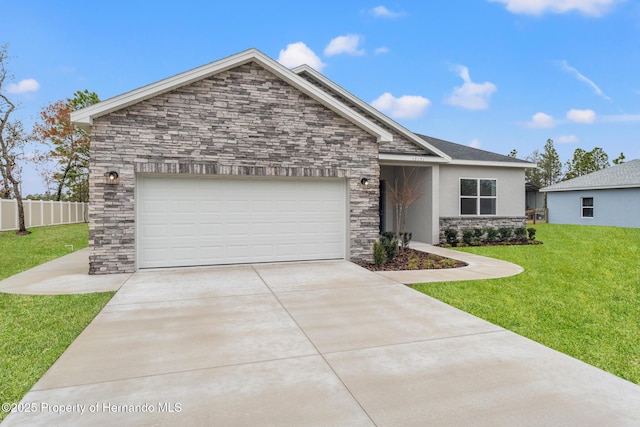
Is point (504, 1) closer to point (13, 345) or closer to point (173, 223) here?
point (173, 223)

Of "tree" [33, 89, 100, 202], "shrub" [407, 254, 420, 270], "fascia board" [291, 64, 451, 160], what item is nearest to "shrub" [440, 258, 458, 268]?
"shrub" [407, 254, 420, 270]

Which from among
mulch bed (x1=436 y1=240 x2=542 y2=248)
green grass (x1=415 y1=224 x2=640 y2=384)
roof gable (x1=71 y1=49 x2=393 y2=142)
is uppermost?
roof gable (x1=71 y1=49 x2=393 y2=142)

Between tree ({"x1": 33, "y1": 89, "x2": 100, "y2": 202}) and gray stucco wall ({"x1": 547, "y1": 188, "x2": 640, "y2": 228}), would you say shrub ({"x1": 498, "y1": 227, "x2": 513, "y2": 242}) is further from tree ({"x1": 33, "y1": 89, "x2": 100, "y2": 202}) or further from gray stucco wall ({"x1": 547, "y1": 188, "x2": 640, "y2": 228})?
tree ({"x1": 33, "y1": 89, "x2": 100, "y2": 202})

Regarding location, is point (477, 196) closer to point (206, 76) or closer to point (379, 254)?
point (379, 254)

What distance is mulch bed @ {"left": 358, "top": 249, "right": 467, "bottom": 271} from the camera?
371 inches

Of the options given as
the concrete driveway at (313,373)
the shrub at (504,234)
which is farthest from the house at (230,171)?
the shrub at (504,234)

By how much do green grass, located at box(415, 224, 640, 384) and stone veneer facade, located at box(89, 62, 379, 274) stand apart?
12.8ft

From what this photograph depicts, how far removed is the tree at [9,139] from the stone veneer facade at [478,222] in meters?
20.8

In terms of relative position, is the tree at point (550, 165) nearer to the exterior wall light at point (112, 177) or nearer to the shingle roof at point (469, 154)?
the shingle roof at point (469, 154)

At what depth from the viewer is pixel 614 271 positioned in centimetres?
895

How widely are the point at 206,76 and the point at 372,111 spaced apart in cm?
722

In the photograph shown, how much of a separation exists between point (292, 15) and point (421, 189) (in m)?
9.80

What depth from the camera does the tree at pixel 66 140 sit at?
1171 inches

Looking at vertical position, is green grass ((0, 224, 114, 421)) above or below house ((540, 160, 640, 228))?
below
